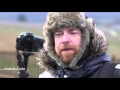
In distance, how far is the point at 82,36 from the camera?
10.8ft

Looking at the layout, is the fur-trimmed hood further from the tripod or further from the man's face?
the tripod

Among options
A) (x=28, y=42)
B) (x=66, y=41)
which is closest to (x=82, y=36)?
(x=66, y=41)

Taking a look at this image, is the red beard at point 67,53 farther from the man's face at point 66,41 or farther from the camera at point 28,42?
the camera at point 28,42

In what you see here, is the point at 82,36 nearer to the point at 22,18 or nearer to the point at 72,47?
the point at 72,47

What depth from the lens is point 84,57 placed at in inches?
130

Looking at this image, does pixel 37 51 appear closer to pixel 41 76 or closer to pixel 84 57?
pixel 41 76

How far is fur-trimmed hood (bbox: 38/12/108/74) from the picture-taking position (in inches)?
127

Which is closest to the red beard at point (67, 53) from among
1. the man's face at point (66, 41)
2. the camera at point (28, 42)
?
the man's face at point (66, 41)

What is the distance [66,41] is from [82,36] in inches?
6.5

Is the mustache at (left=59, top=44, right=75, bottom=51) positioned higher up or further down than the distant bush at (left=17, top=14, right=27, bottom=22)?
further down

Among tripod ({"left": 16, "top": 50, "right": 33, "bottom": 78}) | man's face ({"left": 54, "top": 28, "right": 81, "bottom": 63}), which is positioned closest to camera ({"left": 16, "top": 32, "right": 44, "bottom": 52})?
tripod ({"left": 16, "top": 50, "right": 33, "bottom": 78})
